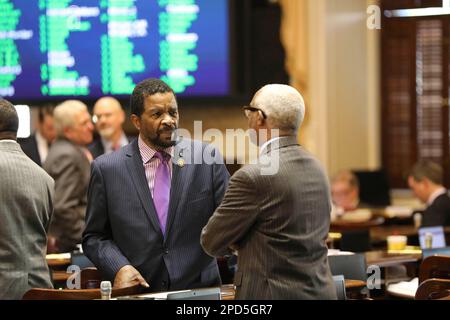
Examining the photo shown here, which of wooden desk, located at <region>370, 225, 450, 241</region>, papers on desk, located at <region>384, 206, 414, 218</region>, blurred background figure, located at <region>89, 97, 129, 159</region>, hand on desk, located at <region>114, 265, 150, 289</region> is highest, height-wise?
blurred background figure, located at <region>89, 97, 129, 159</region>

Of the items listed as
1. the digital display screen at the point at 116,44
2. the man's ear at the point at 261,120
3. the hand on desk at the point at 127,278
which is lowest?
the hand on desk at the point at 127,278

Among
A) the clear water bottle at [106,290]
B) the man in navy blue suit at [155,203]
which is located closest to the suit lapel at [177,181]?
the man in navy blue suit at [155,203]

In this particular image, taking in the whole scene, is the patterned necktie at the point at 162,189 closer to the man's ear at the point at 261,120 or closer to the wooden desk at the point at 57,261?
the man's ear at the point at 261,120

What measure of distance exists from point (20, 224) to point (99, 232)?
1.19 ft

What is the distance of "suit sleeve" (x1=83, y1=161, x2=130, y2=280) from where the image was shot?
400cm

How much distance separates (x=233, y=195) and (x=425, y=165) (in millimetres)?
5165

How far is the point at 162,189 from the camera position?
411 centimetres

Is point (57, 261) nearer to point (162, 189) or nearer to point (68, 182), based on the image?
point (68, 182)

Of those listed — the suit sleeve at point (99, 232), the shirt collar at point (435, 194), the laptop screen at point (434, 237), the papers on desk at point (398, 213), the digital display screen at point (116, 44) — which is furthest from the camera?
the digital display screen at point (116, 44)

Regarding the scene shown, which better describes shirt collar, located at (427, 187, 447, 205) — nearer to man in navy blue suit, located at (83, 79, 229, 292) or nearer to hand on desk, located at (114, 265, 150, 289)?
man in navy blue suit, located at (83, 79, 229, 292)

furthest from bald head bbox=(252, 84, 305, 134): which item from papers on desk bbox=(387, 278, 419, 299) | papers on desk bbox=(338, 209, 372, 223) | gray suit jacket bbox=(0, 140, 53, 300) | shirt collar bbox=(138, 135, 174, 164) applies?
papers on desk bbox=(338, 209, 372, 223)

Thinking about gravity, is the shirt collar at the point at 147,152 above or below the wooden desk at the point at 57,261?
above

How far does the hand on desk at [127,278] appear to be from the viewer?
3.91 m
